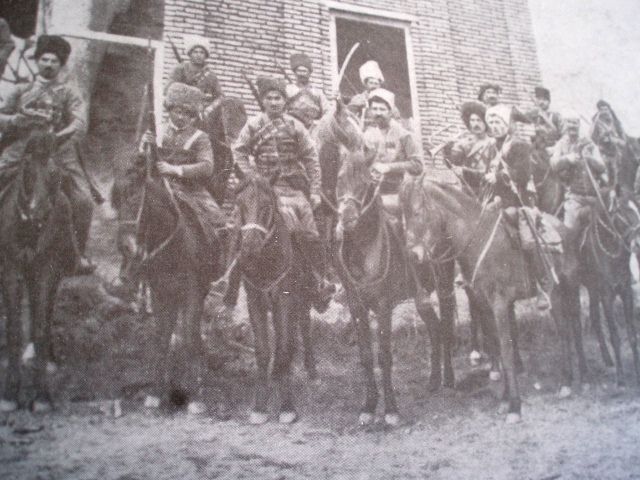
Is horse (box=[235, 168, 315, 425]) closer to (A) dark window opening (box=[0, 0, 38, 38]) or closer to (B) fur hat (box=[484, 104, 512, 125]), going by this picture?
(A) dark window opening (box=[0, 0, 38, 38])

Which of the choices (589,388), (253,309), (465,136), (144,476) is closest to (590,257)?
(589,388)

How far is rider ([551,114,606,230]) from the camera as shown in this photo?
237 inches

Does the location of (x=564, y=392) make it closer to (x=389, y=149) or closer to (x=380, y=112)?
(x=389, y=149)

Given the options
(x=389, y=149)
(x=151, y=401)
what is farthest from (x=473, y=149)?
(x=151, y=401)

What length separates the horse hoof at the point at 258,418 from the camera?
14.3 feet

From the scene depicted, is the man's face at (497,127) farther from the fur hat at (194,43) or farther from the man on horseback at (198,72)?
the fur hat at (194,43)

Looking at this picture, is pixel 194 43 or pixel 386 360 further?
pixel 194 43

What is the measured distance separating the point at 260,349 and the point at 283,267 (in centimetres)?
64

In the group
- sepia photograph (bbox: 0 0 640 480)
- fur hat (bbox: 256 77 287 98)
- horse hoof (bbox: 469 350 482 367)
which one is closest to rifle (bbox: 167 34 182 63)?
sepia photograph (bbox: 0 0 640 480)

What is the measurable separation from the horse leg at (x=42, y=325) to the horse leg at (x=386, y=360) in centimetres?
235

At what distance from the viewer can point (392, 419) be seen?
468 cm

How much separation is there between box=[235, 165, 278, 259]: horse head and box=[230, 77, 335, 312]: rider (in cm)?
7

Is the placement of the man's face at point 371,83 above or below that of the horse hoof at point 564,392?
above

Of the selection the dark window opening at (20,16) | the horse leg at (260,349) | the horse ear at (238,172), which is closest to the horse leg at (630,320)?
the horse leg at (260,349)
